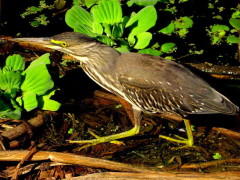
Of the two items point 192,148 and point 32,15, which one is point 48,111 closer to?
point 192,148

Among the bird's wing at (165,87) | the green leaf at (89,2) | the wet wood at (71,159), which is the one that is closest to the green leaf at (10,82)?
the wet wood at (71,159)

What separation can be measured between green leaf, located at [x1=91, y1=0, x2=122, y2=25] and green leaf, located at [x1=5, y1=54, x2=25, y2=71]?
3.44ft

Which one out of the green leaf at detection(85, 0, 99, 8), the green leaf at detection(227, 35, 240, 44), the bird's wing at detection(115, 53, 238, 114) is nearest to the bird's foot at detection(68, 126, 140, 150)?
the bird's wing at detection(115, 53, 238, 114)

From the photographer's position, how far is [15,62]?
11.2ft

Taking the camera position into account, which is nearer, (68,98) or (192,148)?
(192,148)

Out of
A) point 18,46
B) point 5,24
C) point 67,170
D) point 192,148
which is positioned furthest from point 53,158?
point 5,24

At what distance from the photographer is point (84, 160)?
9.53ft

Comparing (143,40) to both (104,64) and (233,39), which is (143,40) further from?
(233,39)

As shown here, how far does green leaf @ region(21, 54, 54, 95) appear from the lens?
3336mm

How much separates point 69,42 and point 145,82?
0.83m

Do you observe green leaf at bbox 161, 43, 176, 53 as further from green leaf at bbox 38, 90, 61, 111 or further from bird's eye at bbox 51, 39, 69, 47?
green leaf at bbox 38, 90, 61, 111

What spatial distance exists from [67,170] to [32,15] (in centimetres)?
305

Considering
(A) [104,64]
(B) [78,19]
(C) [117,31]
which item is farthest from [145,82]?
(B) [78,19]

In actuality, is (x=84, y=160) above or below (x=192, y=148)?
above
